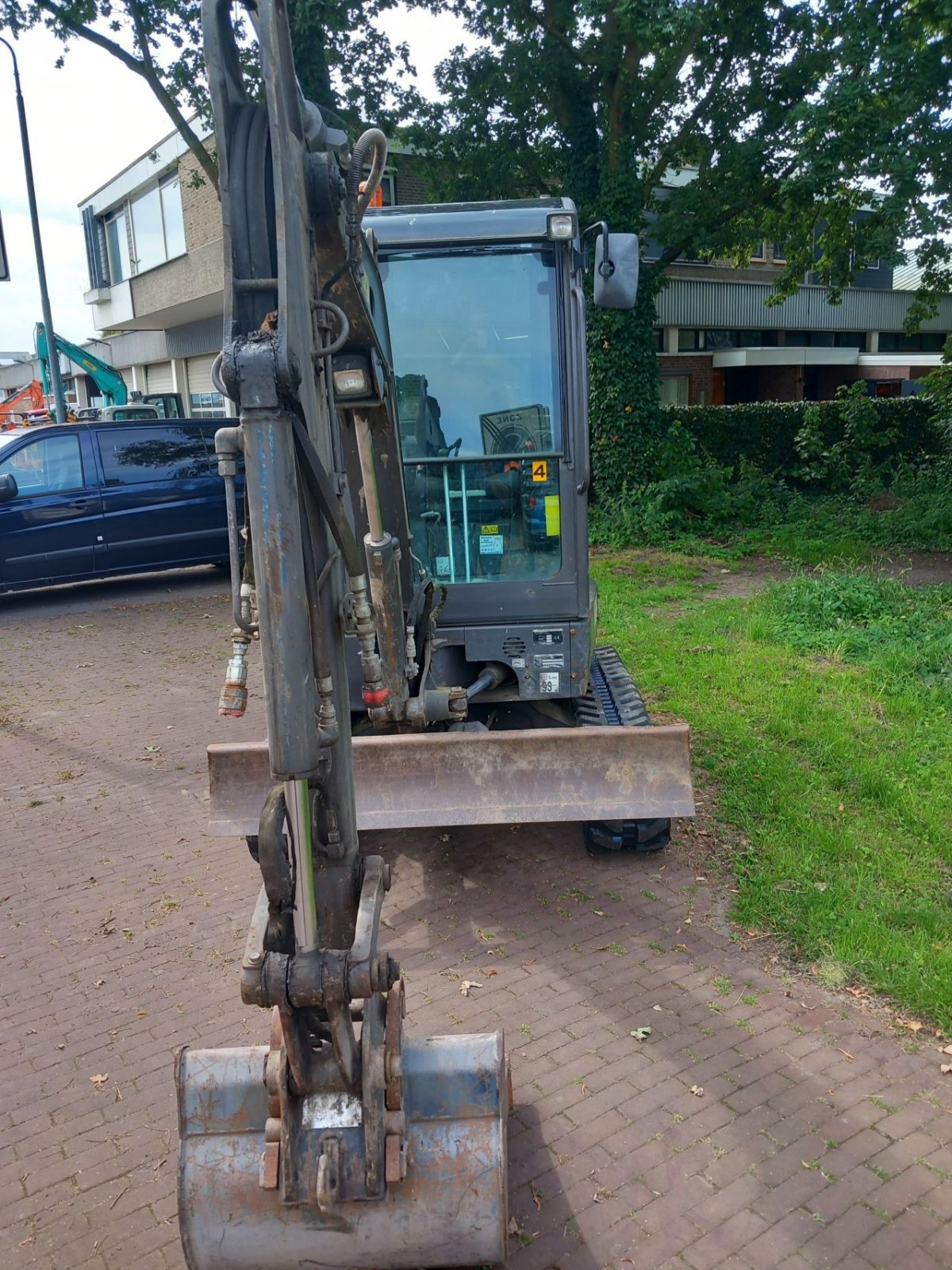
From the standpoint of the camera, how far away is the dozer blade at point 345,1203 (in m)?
2.63

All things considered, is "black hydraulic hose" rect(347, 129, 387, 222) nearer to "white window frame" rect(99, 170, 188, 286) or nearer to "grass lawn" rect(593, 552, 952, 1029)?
"grass lawn" rect(593, 552, 952, 1029)

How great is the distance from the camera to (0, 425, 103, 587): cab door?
11.5m

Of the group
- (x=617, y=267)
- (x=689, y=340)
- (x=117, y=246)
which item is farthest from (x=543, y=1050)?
(x=117, y=246)

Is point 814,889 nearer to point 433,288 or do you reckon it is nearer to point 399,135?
point 433,288

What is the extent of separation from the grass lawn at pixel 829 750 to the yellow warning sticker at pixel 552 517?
73.2 inches

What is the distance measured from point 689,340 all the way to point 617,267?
25.0 meters

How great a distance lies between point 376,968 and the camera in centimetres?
258

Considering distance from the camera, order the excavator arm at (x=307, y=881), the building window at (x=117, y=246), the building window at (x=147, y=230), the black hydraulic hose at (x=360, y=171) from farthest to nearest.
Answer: the building window at (x=117, y=246), the building window at (x=147, y=230), the black hydraulic hose at (x=360, y=171), the excavator arm at (x=307, y=881)

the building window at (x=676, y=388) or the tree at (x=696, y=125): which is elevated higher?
the tree at (x=696, y=125)

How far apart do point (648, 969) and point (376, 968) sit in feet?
6.74

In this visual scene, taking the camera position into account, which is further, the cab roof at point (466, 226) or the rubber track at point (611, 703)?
the rubber track at point (611, 703)

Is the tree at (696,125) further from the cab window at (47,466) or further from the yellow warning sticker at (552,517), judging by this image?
the yellow warning sticker at (552,517)

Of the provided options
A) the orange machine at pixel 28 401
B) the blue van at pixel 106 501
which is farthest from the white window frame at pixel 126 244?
the blue van at pixel 106 501

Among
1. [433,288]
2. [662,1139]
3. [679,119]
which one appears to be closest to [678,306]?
[679,119]
